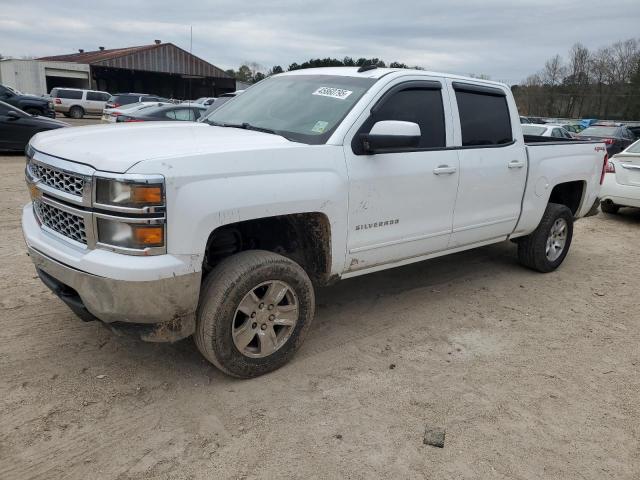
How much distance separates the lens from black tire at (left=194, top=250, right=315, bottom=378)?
3.06m

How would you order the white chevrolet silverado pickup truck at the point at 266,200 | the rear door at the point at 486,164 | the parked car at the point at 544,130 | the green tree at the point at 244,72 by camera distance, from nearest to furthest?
1. the white chevrolet silverado pickup truck at the point at 266,200
2. the rear door at the point at 486,164
3. the parked car at the point at 544,130
4. the green tree at the point at 244,72

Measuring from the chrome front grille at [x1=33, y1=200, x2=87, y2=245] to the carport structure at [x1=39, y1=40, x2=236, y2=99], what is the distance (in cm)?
4006

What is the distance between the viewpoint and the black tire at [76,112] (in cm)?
2919

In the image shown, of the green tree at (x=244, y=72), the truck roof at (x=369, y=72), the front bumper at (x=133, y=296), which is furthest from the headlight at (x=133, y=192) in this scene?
the green tree at (x=244, y=72)

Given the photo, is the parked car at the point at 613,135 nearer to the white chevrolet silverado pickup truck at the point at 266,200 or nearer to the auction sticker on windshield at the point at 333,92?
the white chevrolet silverado pickup truck at the point at 266,200

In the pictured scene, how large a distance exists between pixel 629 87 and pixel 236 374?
186 feet

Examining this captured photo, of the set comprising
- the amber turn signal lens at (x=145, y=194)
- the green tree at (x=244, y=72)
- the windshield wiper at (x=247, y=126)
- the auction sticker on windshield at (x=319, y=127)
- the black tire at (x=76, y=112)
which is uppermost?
the green tree at (x=244, y=72)

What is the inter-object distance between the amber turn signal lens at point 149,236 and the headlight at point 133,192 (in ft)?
0.41

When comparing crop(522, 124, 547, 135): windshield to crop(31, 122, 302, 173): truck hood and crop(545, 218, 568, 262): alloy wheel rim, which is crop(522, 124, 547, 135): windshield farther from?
crop(31, 122, 302, 173): truck hood

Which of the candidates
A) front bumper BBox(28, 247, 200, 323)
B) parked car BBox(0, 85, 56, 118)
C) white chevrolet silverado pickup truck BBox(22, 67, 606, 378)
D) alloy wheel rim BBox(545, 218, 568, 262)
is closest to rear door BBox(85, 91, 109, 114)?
parked car BBox(0, 85, 56, 118)

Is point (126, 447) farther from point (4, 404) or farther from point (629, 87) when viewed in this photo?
point (629, 87)

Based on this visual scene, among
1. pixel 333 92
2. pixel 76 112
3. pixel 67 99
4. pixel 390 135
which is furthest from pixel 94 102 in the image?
pixel 390 135

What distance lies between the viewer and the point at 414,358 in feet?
12.5

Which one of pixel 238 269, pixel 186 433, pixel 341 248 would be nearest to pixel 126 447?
pixel 186 433
